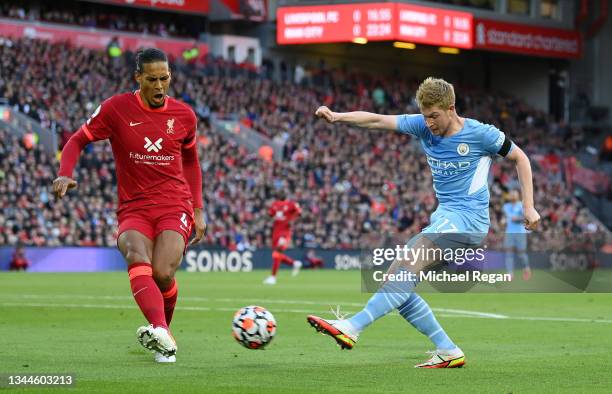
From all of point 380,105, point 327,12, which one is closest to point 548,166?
point 380,105

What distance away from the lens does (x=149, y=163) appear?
11203 mm

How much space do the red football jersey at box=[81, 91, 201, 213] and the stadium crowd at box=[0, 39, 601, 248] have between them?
24407 mm

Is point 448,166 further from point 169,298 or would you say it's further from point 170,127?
point 169,298

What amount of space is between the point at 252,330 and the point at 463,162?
7.16ft

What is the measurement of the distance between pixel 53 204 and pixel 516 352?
26047 mm

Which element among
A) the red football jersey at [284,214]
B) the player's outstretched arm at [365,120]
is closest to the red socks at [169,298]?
the player's outstretched arm at [365,120]

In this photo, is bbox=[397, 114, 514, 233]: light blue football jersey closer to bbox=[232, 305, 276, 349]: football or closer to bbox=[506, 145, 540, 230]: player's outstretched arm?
bbox=[506, 145, 540, 230]: player's outstretched arm

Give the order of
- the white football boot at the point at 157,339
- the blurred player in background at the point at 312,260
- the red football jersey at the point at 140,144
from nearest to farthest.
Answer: the white football boot at the point at 157,339 → the red football jersey at the point at 140,144 → the blurred player in background at the point at 312,260

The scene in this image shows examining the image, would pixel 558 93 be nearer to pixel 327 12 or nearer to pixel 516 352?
pixel 327 12

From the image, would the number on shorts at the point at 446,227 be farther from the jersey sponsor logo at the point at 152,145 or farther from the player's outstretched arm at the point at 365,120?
the jersey sponsor logo at the point at 152,145

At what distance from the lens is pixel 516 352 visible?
40.3 feet

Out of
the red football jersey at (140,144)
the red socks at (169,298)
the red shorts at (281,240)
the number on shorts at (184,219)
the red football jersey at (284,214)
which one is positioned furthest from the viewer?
the red football jersey at (284,214)

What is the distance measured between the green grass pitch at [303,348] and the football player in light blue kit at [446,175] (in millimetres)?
513

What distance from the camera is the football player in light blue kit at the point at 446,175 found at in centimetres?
1038
